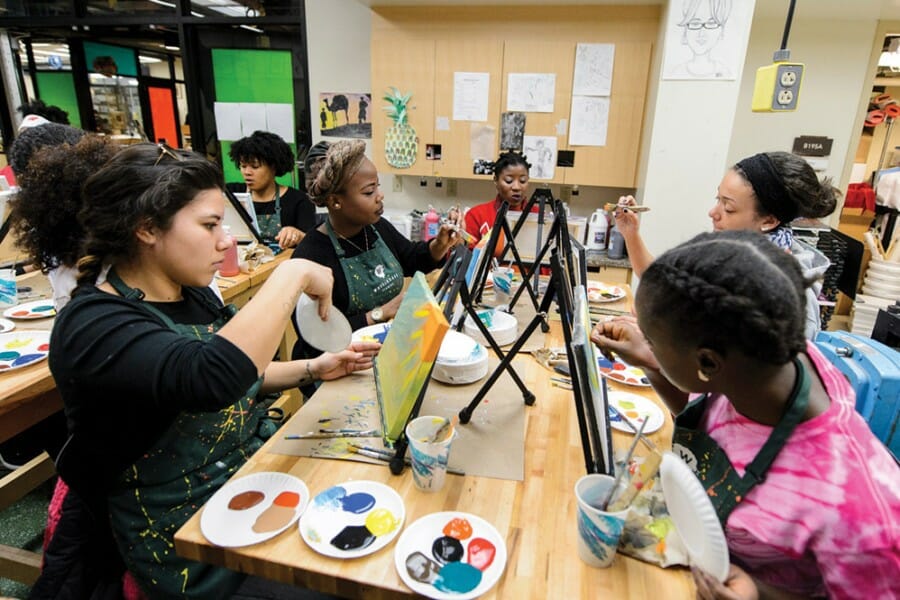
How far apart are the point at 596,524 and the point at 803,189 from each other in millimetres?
1382

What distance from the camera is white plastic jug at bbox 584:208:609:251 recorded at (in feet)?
11.6

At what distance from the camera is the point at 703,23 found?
2758 millimetres

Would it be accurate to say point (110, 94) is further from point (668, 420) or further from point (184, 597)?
point (668, 420)

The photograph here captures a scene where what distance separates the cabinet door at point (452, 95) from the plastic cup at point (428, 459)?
9.53ft

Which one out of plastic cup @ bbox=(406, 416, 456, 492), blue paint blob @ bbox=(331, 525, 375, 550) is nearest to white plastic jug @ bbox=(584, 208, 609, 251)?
plastic cup @ bbox=(406, 416, 456, 492)

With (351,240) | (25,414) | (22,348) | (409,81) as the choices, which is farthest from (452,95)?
(25,414)

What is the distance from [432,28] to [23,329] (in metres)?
3.03

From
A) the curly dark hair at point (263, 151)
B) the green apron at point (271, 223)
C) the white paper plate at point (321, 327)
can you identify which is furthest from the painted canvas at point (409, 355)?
the curly dark hair at point (263, 151)

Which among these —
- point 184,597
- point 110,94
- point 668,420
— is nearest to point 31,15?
point 110,94

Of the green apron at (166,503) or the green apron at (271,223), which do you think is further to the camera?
the green apron at (271,223)

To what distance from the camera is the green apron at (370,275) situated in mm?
1996

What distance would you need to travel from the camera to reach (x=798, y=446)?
745mm

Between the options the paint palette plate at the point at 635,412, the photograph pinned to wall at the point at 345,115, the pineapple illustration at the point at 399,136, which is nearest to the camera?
the paint palette plate at the point at 635,412

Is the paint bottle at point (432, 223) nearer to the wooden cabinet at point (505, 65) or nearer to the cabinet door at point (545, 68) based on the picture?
the wooden cabinet at point (505, 65)
